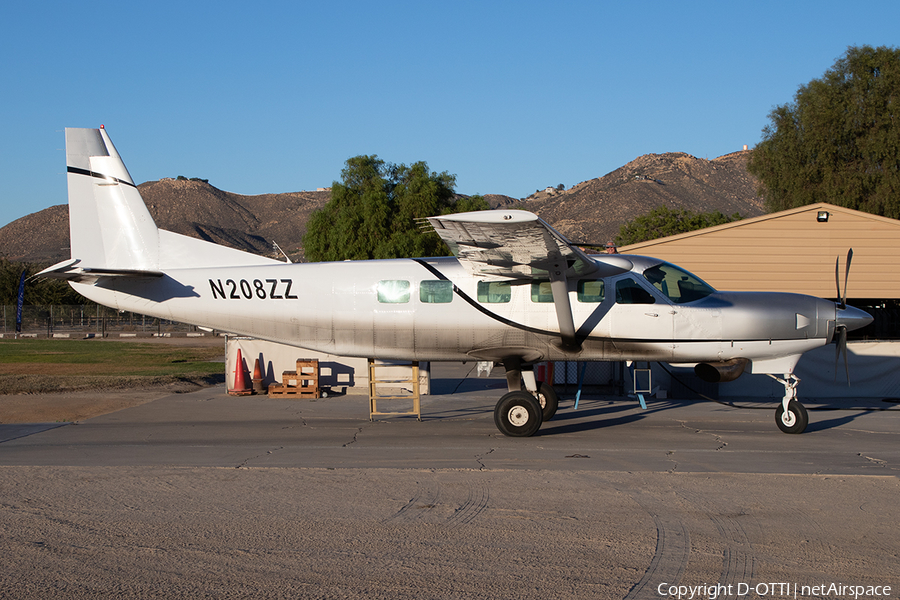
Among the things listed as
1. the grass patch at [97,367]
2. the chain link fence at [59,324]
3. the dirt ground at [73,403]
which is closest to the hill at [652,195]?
the chain link fence at [59,324]

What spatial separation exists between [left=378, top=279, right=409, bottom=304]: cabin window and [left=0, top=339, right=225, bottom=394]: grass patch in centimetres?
1115

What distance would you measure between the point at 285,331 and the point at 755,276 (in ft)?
46.6

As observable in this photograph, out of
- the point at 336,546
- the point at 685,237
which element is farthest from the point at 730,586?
the point at 685,237

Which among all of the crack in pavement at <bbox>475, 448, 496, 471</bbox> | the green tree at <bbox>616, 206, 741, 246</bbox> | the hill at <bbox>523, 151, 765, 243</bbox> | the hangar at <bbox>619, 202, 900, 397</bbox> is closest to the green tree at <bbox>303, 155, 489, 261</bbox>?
the green tree at <bbox>616, 206, 741, 246</bbox>

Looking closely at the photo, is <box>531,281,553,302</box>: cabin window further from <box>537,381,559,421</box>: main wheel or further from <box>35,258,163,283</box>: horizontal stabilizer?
<box>35,258,163,283</box>: horizontal stabilizer

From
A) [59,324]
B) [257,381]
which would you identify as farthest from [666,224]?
[59,324]

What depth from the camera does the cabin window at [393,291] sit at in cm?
1266

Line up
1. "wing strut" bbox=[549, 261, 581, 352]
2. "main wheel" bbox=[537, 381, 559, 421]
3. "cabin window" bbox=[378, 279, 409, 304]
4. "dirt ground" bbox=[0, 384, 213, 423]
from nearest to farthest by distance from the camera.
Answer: "wing strut" bbox=[549, 261, 581, 352] → "cabin window" bbox=[378, 279, 409, 304] → "main wheel" bbox=[537, 381, 559, 421] → "dirt ground" bbox=[0, 384, 213, 423]

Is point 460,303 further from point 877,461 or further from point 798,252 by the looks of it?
point 798,252

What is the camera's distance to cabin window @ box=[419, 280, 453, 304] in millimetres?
12539

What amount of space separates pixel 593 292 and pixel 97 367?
21920 mm

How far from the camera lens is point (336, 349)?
1309 centimetres

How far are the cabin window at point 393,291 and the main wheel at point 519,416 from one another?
2.61m

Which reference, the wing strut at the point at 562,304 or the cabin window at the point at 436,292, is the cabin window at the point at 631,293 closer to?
the wing strut at the point at 562,304
